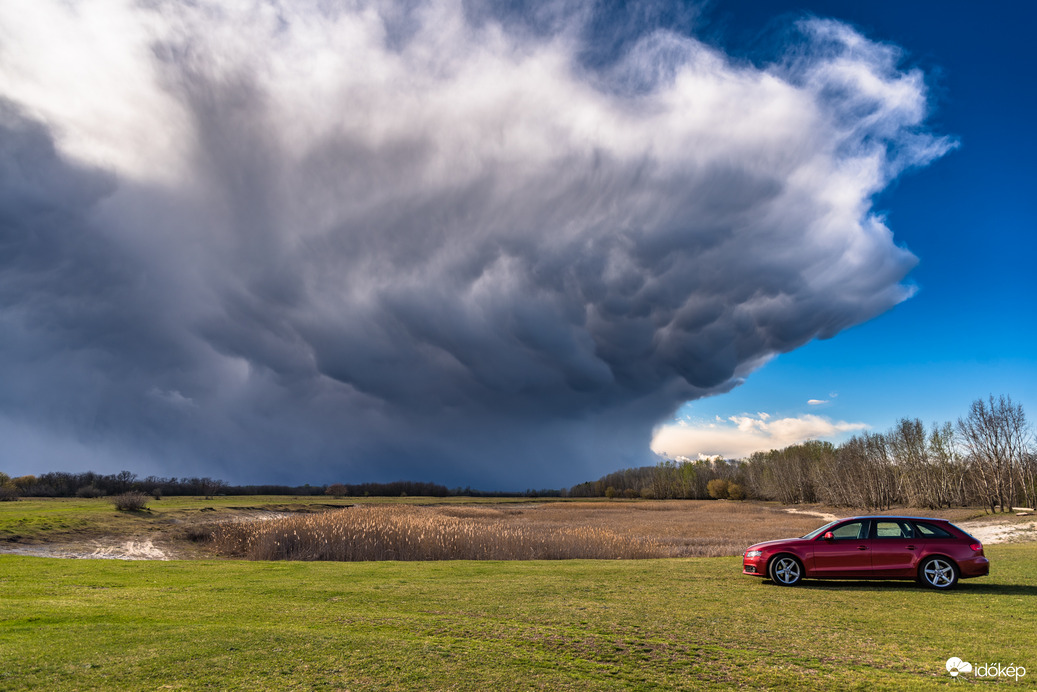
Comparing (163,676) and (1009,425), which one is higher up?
(1009,425)

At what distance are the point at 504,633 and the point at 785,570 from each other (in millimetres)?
10098

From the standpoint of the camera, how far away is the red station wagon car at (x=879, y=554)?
49.9 ft

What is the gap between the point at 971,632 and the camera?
1023cm

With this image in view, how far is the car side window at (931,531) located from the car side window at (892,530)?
0.22 metres

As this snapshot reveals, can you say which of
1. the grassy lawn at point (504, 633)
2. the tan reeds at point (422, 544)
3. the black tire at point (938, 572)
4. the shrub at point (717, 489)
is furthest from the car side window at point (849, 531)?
the shrub at point (717, 489)

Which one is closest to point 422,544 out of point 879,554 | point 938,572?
point 879,554

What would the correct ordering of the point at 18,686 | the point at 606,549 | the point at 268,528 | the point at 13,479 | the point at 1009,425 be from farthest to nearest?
the point at 13,479
the point at 1009,425
the point at 268,528
the point at 606,549
the point at 18,686

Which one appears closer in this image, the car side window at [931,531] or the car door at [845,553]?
the car side window at [931,531]

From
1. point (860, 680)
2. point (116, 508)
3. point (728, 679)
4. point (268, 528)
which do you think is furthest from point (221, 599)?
point (116, 508)

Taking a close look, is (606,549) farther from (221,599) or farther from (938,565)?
(221,599)

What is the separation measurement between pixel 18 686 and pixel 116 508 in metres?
59.4

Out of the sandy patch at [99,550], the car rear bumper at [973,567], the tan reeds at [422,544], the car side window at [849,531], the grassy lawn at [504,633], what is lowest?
the sandy patch at [99,550]

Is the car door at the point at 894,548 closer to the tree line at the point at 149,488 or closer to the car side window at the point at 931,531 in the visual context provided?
the car side window at the point at 931,531

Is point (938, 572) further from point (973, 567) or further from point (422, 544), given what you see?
point (422, 544)
